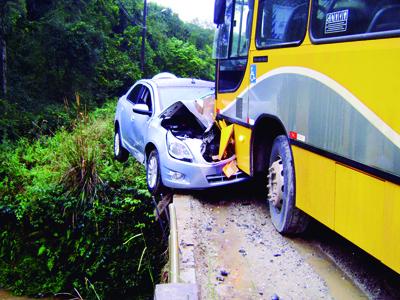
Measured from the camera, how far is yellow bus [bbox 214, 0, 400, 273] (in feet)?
11.7

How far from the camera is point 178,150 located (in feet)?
23.3

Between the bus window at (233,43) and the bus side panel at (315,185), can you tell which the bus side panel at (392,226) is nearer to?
the bus side panel at (315,185)

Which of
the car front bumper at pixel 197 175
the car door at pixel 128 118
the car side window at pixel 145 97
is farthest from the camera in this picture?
the car door at pixel 128 118

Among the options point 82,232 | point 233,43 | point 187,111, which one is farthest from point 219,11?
point 82,232

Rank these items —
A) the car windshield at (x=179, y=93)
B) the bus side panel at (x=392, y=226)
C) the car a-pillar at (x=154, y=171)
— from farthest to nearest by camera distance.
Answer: the car windshield at (x=179, y=93), the car a-pillar at (x=154, y=171), the bus side panel at (x=392, y=226)

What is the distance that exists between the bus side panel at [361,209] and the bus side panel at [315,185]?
0.13 meters

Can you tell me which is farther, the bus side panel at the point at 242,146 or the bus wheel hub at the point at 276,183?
the bus side panel at the point at 242,146

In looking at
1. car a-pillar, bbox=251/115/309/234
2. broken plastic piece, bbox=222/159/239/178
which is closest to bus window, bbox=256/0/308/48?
car a-pillar, bbox=251/115/309/234

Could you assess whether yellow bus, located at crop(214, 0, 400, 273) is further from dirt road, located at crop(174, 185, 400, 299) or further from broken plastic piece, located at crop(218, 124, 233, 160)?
dirt road, located at crop(174, 185, 400, 299)

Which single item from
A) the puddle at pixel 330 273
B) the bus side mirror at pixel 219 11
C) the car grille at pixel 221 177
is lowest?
the puddle at pixel 330 273

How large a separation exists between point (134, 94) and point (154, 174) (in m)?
2.95

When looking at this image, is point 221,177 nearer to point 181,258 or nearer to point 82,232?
point 181,258

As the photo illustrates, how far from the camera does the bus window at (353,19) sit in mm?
3639

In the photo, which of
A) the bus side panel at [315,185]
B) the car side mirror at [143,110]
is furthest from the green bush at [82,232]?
the bus side panel at [315,185]
